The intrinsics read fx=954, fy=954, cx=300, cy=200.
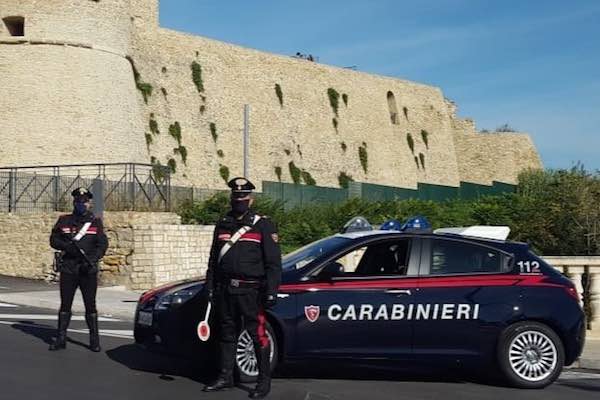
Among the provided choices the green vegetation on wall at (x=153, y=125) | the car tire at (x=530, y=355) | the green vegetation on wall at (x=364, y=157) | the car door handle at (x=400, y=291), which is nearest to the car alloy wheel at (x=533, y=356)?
the car tire at (x=530, y=355)

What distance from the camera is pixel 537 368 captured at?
9.27 m

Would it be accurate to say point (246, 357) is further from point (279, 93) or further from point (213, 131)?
point (279, 93)

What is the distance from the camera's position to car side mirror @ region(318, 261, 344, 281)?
9.08m

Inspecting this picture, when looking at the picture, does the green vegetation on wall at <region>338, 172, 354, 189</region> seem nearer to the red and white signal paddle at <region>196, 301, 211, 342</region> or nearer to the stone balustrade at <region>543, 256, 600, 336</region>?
the stone balustrade at <region>543, 256, 600, 336</region>

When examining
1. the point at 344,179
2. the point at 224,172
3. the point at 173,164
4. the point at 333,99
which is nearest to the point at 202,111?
the point at 224,172

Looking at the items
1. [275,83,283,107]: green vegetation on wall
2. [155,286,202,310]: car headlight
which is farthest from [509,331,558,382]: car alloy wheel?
[275,83,283,107]: green vegetation on wall

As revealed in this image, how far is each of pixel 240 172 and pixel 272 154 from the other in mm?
3113

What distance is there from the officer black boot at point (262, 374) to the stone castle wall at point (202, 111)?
2686 cm

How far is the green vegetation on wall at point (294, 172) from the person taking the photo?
170ft

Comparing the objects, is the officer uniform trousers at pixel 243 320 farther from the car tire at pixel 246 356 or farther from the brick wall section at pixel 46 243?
the brick wall section at pixel 46 243

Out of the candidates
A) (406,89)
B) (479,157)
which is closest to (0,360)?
(406,89)

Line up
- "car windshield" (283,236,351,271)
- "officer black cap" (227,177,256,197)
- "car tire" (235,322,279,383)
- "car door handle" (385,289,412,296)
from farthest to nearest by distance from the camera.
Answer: "car windshield" (283,236,351,271) → "car door handle" (385,289,412,296) → "car tire" (235,322,279,383) → "officer black cap" (227,177,256,197)

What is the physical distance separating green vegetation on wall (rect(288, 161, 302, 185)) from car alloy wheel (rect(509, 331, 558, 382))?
139 ft

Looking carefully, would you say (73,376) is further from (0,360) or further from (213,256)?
(213,256)
